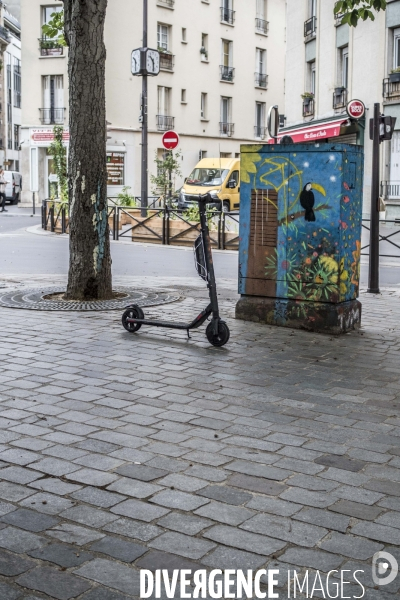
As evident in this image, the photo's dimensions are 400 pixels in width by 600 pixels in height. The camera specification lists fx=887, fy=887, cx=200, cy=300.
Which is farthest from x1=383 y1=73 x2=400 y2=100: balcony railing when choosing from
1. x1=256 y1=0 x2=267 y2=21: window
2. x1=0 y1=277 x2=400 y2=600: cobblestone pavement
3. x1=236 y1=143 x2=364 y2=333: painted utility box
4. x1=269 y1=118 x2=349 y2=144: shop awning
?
x1=256 y1=0 x2=267 y2=21: window

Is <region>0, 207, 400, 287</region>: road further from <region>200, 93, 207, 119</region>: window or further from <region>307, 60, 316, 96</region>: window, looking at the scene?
<region>200, 93, 207, 119</region>: window

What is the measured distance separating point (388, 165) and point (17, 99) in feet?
189

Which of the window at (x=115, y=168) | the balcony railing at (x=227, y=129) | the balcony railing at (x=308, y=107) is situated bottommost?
the window at (x=115, y=168)

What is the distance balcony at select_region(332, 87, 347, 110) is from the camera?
31.1m

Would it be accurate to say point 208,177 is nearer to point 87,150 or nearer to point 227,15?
point 227,15

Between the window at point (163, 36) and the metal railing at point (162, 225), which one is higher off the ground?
the window at point (163, 36)

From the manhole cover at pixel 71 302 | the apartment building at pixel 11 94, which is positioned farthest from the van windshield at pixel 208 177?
the apartment building at pixel 11 94

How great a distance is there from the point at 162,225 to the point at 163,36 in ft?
97.5

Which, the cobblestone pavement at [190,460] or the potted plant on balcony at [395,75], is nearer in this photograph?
the cobblestone pavement at [190,460]

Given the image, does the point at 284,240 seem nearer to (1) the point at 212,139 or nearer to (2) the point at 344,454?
(2) the point at 344,454

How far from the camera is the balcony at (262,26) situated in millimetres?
53156

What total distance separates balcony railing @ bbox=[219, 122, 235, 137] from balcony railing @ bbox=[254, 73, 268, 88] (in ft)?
11.5

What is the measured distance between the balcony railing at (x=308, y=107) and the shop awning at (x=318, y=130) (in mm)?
613

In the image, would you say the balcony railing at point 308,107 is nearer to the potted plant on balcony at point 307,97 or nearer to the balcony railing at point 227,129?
the potted plant on balcony at point 307,97
